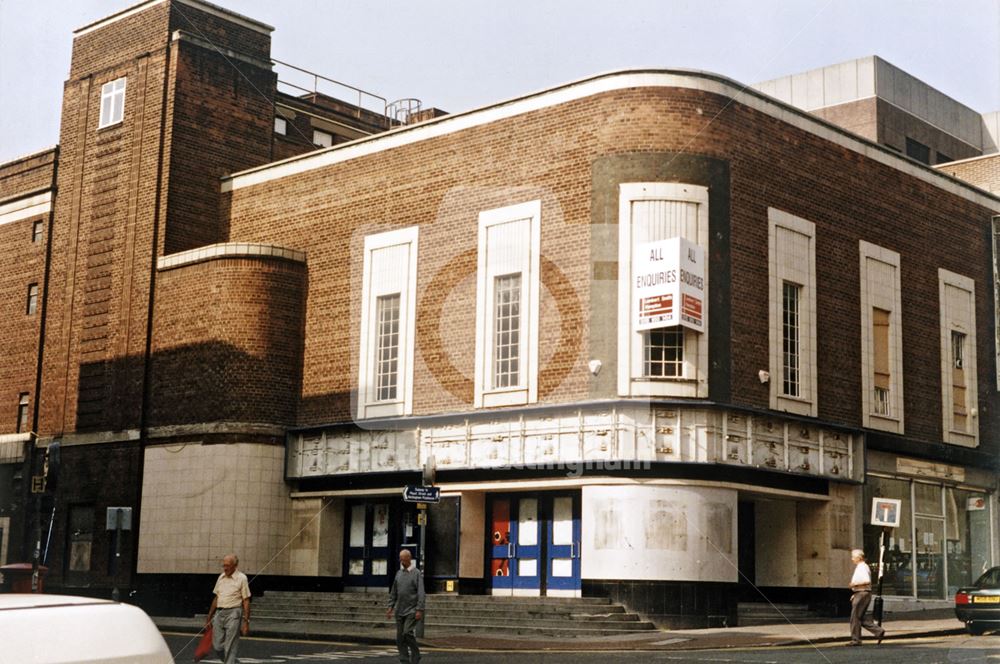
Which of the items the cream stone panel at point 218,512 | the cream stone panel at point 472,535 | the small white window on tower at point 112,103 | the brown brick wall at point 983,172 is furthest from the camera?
the brown brick wall at point 983,172

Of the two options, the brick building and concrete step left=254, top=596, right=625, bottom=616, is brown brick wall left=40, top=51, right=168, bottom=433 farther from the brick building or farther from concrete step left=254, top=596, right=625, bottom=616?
concrete step left=254, top=596, right=625, bottom=616

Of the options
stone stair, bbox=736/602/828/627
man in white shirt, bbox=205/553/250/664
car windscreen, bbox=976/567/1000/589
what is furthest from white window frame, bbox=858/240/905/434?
man in white shirt, bbox=205/553/250/664

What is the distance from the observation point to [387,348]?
109 ft

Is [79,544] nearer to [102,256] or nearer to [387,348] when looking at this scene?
[102,256]

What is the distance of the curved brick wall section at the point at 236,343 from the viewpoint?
1342 inches

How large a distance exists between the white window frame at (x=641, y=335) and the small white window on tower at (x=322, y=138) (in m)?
18.2

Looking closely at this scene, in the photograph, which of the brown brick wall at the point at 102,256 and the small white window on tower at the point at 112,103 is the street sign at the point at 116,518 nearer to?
the brown brick wall at the point at 102,256

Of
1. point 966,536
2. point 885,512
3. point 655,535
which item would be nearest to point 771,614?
point 885,512

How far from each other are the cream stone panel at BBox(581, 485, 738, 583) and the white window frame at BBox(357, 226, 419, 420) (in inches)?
273

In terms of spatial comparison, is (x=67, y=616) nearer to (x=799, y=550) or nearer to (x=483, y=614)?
(x=483, y=614)

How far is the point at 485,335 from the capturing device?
30.6 meters

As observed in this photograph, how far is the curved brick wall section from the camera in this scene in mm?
34094

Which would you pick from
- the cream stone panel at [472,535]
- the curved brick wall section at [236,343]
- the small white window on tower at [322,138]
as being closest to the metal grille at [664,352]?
the cream stone panel at [472,535]

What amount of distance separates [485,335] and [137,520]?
12253 mm
